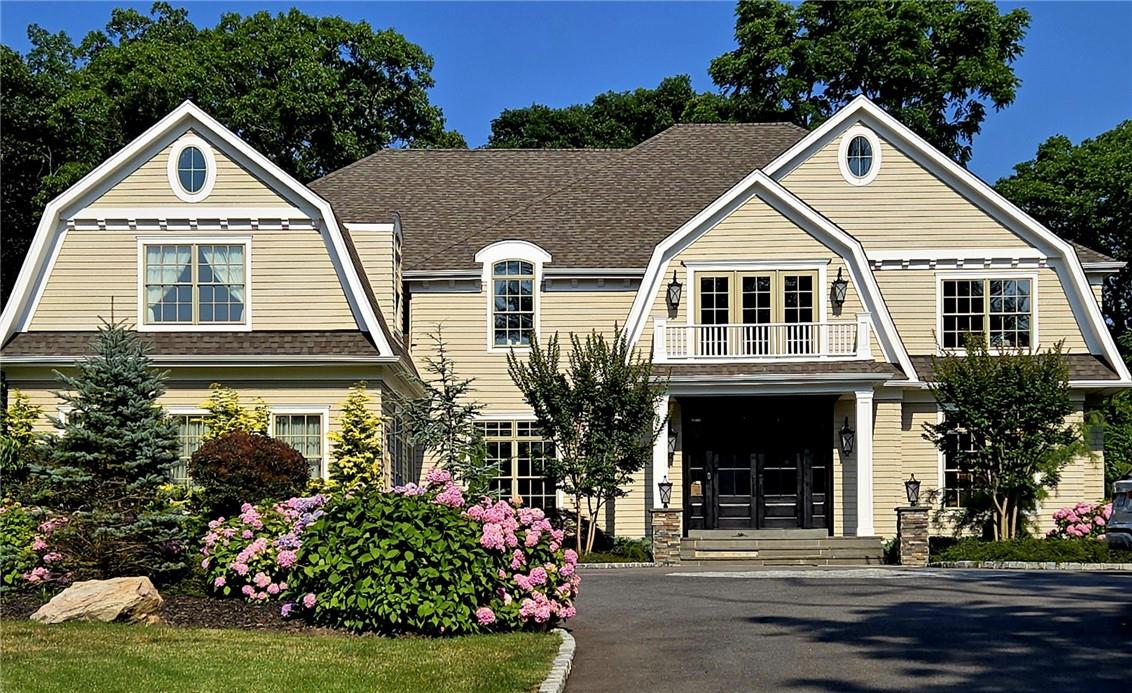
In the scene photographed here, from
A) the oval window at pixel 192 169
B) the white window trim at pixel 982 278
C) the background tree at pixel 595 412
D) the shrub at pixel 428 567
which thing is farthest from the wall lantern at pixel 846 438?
the shrub at pixel 428 567

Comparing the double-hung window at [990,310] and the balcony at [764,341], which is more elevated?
the double-hung window at [990,310]

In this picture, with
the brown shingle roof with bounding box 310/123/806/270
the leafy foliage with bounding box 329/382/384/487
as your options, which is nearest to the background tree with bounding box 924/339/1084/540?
the brown shingle roof with bounding box 310/123/806/270

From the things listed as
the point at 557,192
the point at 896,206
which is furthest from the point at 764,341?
the point at 557,192

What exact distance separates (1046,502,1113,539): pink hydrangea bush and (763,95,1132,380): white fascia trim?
10.3 feet

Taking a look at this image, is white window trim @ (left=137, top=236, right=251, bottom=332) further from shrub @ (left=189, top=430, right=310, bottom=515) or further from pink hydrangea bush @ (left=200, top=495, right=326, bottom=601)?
pink hydrangea bush @ (left=200, top=495, right=326, bottom=601)

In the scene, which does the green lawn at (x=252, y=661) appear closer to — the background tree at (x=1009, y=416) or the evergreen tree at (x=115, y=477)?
the evergreen tree at (x=115, y=477)

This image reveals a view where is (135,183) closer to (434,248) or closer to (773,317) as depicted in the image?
(434,248)

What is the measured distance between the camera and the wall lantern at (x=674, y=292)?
27.4m

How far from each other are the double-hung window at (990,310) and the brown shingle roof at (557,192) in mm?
5810

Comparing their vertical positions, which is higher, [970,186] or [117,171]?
[970,186]

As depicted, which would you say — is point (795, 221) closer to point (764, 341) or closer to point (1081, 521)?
point (764, 341)

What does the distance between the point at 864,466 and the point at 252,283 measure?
37.5ft

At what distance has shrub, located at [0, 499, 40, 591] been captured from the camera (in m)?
16.3

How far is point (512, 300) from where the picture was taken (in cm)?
Result: 2955
